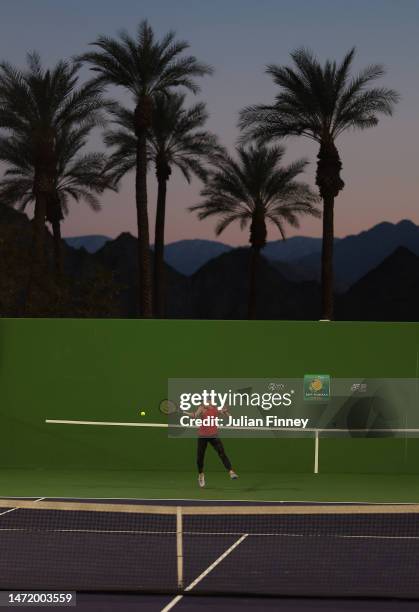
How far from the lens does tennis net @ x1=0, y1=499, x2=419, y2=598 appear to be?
1116 centimetres

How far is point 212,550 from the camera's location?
1344 cm

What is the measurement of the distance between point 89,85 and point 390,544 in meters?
33.0

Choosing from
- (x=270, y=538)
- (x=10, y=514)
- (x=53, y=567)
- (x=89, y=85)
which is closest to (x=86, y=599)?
(x=53, y=567)

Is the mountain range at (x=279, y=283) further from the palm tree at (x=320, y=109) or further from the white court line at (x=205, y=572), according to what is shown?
the white court line at (x=205, y=572)

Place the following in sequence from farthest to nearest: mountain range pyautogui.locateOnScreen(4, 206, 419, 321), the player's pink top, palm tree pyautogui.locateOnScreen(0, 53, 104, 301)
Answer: mountain range pyautogui.locateOnScreen(4, 206, 419, 321), palm tree pyautogui.locateOnScreen(0, 53, 104, 301), the player's pink top

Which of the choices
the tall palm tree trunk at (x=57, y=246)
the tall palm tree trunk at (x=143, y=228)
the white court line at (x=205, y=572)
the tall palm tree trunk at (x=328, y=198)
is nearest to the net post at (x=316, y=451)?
the white court line at (x=205, y=572)

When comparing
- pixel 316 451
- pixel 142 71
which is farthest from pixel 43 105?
pixel 316 451

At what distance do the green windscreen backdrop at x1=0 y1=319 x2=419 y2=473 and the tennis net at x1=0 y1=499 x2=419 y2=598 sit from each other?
619 cm

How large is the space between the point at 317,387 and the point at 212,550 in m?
10.2

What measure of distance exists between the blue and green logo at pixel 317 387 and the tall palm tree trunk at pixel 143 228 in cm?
2454

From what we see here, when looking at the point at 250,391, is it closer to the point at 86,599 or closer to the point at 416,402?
the point at 416,402

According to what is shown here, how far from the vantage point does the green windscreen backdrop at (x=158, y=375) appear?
23.2 metres

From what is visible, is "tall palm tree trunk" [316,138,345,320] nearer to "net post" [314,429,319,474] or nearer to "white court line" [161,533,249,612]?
"net post" [314,429,319,474]

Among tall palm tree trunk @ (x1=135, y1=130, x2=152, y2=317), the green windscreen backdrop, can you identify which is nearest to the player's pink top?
the green windscreen backdrop
